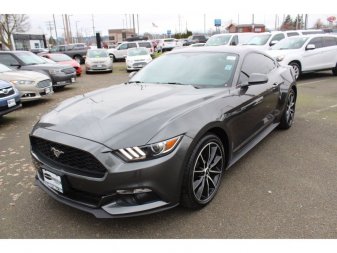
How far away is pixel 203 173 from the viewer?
120 inches

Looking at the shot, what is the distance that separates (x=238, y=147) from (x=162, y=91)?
3.69 ft

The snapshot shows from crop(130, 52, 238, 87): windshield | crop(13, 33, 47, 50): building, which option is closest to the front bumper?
crop(130, 52, 238, 87): windshield

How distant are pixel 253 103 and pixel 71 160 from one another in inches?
93.6

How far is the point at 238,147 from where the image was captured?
3.64 meters

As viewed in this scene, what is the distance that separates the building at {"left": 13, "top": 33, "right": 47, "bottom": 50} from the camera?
163ft

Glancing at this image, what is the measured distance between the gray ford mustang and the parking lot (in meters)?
0.26

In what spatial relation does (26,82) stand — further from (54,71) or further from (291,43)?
(291,43)

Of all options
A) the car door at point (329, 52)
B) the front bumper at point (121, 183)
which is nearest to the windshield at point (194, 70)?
the front bumper at point (121, 183)

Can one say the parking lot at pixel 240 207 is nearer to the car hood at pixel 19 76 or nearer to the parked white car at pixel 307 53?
the car hood at pixel 19 76

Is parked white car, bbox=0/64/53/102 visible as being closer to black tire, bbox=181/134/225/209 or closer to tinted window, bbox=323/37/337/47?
black tire, bbox=181/134/225/209

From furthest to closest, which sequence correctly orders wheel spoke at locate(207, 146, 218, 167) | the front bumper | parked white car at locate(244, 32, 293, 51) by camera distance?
parked white car at locate(244, 32, 293, 51), wheel spoke at locate(207, 146, 218, 167), the front bumper

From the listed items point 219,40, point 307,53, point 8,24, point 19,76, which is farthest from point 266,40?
point 8,24

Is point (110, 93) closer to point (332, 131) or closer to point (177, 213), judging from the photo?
point (177, 213)

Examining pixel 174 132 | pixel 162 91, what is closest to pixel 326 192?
pixel 174 132
